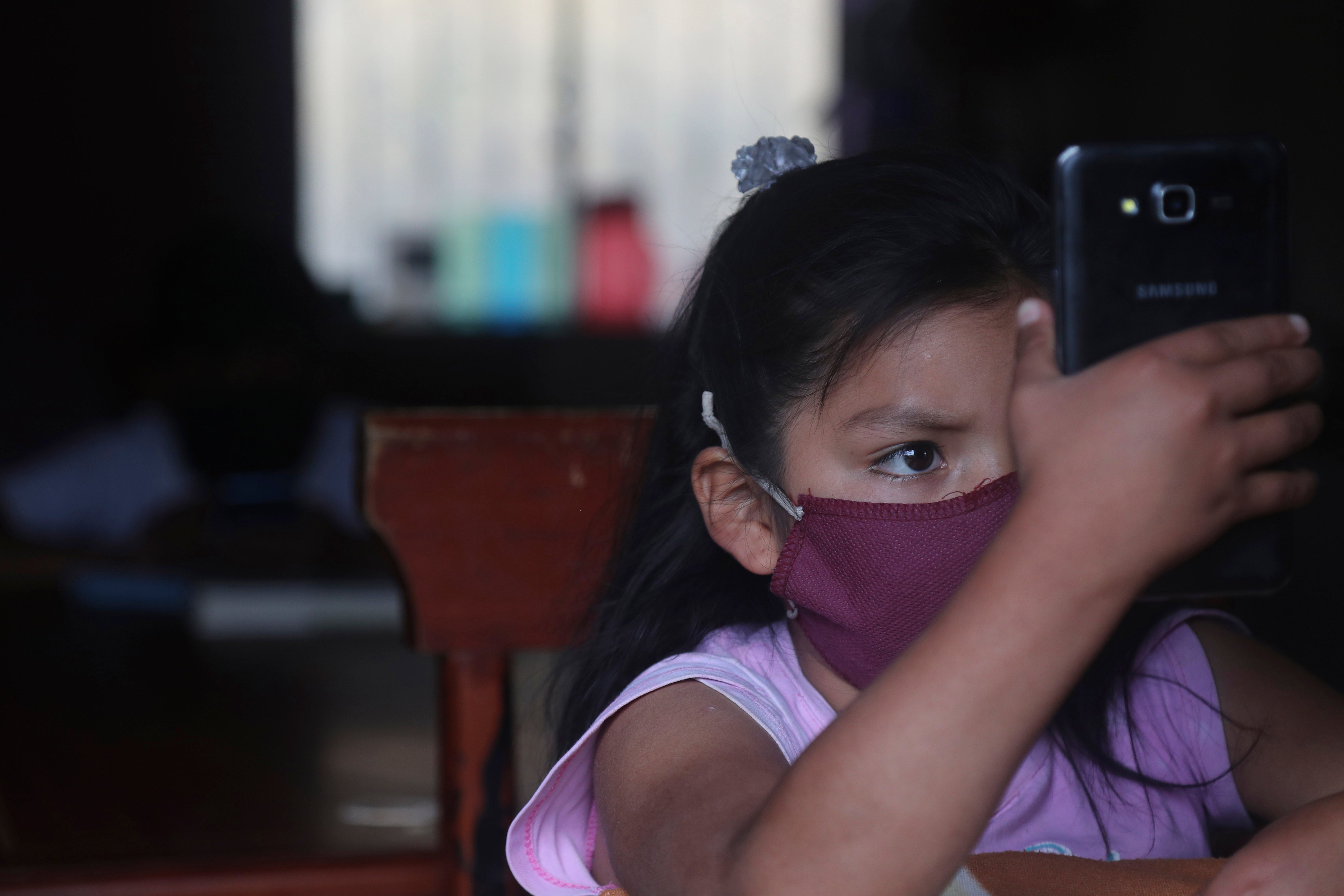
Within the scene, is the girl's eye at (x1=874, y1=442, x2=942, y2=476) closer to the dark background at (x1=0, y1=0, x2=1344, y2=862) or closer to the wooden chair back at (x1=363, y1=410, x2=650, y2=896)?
the wooden chair back at (x1=363, y1=410, x2=650, y2=896)

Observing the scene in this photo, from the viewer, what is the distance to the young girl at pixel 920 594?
432 millimetres

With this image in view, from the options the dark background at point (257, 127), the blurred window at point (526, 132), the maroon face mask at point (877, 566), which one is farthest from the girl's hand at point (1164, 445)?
the blurred window at point (526, 132)

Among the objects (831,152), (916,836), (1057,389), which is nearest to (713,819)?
(916,836)

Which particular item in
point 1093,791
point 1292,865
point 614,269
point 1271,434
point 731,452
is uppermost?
point 1271,434

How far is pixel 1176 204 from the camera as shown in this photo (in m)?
0.49

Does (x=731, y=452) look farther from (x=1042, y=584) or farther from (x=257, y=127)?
(x=257, y=127)

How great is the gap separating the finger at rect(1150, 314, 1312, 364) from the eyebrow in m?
0.20

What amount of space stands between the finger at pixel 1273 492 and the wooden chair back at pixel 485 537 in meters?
0.53

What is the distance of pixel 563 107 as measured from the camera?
4.43 metres

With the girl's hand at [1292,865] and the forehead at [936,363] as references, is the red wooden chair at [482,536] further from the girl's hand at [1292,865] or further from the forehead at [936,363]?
the girl's hand at [1292,865]

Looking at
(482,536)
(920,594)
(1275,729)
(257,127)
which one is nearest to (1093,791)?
(1275,729)

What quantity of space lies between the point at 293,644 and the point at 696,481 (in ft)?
6.02

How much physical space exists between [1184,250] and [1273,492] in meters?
0.11

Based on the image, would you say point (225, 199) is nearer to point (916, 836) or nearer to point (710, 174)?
point (710, 174)
